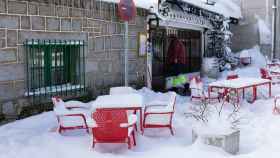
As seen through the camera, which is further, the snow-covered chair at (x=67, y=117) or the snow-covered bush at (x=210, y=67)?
the snow-covered bush at (x=210, y=67)

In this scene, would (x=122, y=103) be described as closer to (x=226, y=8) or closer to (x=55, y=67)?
(x=55, y=67)

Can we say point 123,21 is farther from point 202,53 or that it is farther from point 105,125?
point 202,53

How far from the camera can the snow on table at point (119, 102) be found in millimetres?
6484

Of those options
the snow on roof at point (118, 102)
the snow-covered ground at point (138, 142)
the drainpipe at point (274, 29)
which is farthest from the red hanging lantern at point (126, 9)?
the drainpipe at point (274, 29)

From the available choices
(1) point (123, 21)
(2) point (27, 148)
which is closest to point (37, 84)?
(2) point (27, 148)

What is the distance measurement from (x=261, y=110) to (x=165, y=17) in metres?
4.33

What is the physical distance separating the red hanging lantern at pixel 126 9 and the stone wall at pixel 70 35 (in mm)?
Result: 211

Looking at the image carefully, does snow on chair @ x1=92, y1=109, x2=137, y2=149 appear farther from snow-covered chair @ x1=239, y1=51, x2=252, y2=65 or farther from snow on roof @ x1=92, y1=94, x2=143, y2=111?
snow-covered chair @ x1=239, y1=51, x2=252, y2=65

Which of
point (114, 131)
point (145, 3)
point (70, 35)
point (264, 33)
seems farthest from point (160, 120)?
point (264, 33)

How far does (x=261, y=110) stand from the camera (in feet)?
30.1

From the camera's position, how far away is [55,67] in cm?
869

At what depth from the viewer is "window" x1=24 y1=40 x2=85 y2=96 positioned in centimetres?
792

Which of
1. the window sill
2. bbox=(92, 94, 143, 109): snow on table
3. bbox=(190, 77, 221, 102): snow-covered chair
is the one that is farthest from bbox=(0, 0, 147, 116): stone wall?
bbox=(190, 77, 221, 102): snow-covered chair

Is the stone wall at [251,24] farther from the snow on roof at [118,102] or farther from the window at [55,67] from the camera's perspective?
the snow on roof at [118,102]
